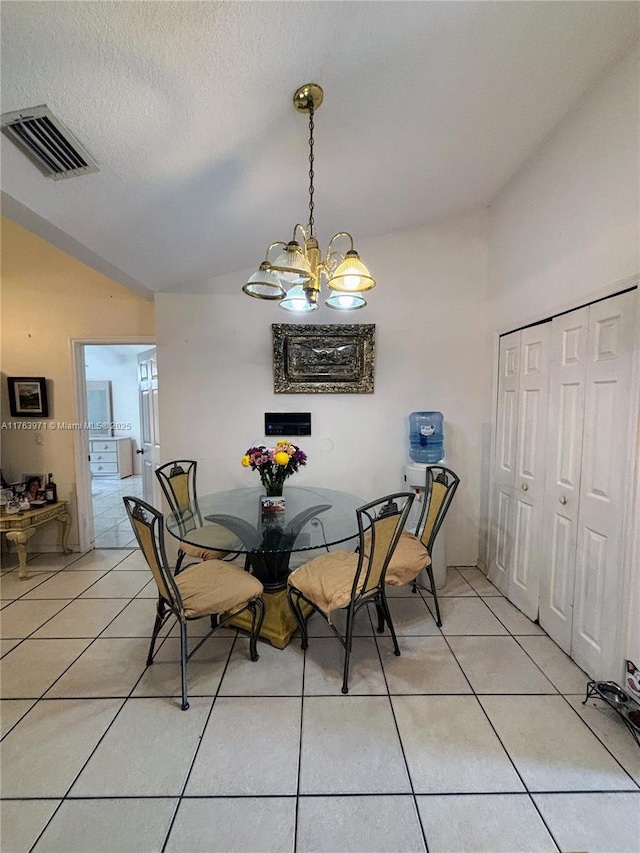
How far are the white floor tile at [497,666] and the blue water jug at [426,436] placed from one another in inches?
51.1

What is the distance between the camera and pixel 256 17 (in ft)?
3.59

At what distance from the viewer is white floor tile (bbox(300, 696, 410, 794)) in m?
1.30

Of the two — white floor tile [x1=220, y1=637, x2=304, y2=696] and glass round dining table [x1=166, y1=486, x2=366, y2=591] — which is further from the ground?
glass round dining table [x1=166, y1=486, x2=366, y2=591]

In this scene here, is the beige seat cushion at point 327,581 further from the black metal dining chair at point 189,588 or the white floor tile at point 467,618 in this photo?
the white floor tile at point 467,618

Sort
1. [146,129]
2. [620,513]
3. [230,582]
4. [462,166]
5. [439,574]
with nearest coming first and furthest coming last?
[146,129], [620,513], [230,582], [462,166], [439,574]

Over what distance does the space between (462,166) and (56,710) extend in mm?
3737

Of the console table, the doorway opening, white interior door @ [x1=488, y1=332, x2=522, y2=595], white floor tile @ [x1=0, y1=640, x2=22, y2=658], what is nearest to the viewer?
white floor tile @ [x1=0, y1=640, x2=22, y2=658]

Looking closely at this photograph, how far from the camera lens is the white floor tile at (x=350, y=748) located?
4.26 ft

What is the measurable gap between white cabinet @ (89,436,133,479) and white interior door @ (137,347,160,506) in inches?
129

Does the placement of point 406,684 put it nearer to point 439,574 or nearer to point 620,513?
point 439,574

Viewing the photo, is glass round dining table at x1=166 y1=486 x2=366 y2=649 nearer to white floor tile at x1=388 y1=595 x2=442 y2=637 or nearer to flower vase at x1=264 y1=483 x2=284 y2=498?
flower vase at x1=264 y1=483 x2=284 y2=498

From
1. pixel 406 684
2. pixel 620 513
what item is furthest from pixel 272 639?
pixel 620 513

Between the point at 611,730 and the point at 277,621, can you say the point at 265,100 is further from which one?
the point at 611,730

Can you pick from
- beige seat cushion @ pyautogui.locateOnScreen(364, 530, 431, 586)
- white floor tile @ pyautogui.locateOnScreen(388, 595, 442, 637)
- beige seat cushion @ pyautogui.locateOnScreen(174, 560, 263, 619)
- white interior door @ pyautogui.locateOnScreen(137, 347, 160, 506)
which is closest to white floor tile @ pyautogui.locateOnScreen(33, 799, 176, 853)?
beige seat cushion @ pyautogui.locateOnScreen(174, 560, 263, 619)
